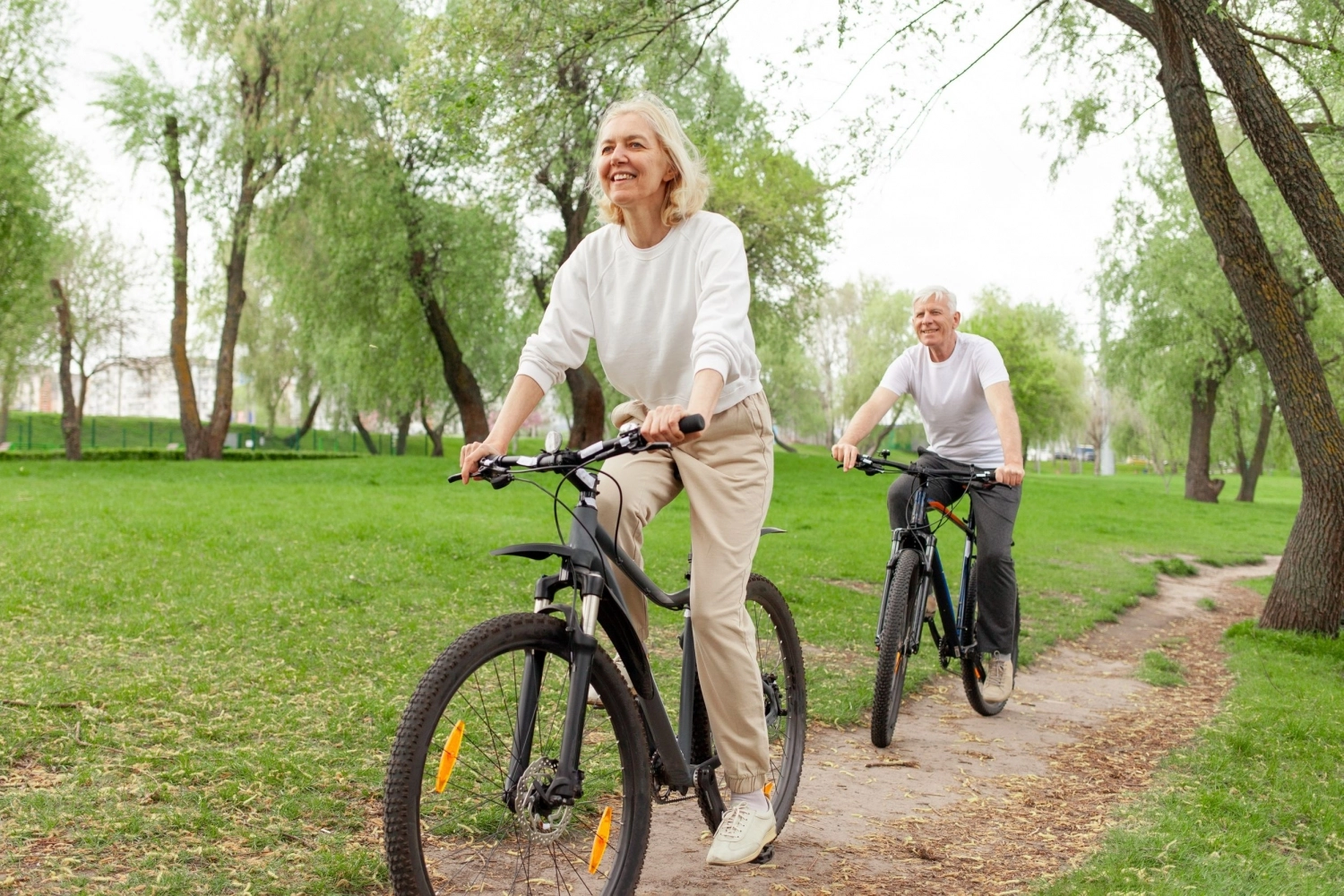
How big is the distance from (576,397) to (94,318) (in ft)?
57.1

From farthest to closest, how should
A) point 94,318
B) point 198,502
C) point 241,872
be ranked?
point 94,318
point 198,502
point 241,872

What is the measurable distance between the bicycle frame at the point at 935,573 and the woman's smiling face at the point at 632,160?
2.54m

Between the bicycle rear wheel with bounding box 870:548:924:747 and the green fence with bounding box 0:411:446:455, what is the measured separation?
44.1 metres

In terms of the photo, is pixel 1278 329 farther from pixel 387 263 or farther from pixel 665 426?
pixel 387 263

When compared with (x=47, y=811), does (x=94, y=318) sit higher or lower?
higher

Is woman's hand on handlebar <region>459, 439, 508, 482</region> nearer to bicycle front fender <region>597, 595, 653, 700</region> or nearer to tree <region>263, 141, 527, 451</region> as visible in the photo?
bicycle front fender <region>597, 595, 653, 700</region>

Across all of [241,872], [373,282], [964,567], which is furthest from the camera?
[373,282]

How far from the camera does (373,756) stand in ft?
14.5

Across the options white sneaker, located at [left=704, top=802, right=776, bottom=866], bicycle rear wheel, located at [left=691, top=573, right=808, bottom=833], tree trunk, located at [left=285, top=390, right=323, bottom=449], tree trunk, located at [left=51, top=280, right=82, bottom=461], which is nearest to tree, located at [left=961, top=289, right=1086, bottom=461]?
tree trunk, located at [left=285, top=390, right=323, bottom=449]

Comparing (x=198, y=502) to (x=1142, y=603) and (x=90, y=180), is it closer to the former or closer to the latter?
(x=1142, y=603)

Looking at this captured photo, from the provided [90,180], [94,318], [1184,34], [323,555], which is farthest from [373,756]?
[94,318]

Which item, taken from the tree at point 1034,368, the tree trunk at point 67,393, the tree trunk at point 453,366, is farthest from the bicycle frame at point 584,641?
the tree at point 1034,368

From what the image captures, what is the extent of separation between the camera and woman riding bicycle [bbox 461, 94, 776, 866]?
10.3 ft

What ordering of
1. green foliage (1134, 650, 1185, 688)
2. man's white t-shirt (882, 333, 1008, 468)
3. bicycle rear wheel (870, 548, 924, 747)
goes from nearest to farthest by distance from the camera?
bicycle rear wheel (870, 548, 924, 747) < man's white t-shirt (882, 333, 1008, 468) < green foliage (1134, 650, 1185, 688)
